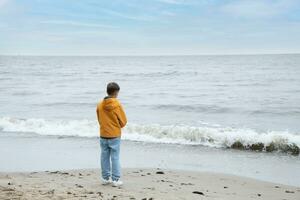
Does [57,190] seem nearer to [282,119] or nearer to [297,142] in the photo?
[297,142]

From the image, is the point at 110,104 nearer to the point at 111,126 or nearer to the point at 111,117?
the point at 111,117

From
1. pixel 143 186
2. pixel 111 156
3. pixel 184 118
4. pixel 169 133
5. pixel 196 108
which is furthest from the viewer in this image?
pixel 196 108

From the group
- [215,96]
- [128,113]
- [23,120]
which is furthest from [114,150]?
[215,96]

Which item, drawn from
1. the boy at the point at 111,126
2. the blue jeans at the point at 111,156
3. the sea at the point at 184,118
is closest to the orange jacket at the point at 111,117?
the boy at the point at 111,126

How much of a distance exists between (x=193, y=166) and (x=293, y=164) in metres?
2.53

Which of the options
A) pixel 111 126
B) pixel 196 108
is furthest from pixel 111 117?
pixel 196 108

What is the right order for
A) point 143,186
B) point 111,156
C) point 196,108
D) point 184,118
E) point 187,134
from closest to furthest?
1. point 111,156
2. point 143,186
3. point 187,134
4. point 184,118
5. point 196,108

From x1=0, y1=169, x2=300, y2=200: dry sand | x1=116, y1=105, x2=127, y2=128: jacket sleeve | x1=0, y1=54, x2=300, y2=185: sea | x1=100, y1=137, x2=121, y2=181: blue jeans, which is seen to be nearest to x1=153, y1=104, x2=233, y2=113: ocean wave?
x1=0, y1=54, x2=300, y2=185: sea

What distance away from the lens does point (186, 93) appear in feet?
94.3

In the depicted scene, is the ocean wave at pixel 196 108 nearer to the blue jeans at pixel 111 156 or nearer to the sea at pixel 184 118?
the sea at pixel 184 118

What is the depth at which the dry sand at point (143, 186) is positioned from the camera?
6172mm

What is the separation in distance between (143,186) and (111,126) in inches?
48.5

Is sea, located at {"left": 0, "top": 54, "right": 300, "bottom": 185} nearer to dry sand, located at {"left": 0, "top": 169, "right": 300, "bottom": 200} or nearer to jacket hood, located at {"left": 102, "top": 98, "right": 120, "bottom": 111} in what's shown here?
dry sand, located at {"left": 0, "top": 169, "right": 300, "bottom": 200}

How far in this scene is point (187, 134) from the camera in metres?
13.8
